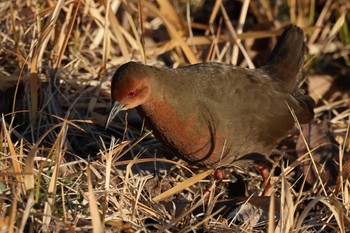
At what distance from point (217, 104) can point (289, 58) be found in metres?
0.92

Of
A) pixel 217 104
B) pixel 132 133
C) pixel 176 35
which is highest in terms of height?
pixel 176 35

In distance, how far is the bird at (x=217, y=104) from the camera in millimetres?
4195

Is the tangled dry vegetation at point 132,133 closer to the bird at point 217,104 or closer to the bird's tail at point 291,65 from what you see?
the bird at point 217,104

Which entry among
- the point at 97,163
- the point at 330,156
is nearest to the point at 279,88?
the point at 330,156

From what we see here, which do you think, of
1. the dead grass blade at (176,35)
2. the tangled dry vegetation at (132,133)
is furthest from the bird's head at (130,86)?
the dead grass blade at (176,35)

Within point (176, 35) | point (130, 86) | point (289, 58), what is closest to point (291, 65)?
point (289, 58)

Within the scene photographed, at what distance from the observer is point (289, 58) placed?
512 cm

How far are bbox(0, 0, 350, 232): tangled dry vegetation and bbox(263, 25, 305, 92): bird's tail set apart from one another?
44 cm

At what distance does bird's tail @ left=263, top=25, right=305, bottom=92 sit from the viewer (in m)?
5.05

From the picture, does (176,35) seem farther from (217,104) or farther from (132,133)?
(217,104)

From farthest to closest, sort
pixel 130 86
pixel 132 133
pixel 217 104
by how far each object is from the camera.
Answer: pixel 132 133
pixel 217 104
pixel 130 86

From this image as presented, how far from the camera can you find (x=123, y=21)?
237 inches

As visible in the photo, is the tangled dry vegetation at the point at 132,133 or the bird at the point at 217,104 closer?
the tangled dry vegetation at the point at 132,133

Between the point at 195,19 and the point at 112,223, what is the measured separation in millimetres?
3596
